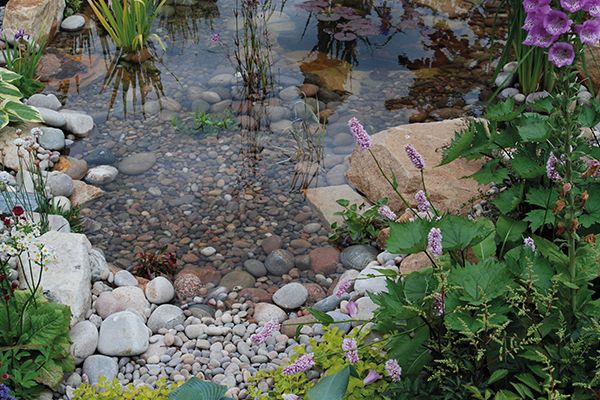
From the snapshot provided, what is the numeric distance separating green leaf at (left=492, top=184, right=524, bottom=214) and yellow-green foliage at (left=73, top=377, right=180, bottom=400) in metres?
1.29

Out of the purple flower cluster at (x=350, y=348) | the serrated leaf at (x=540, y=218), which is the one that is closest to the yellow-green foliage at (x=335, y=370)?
the purple flower cluster at (x=350, y=348)

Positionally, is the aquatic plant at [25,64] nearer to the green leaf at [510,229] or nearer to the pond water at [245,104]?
the pond water at [245,104]

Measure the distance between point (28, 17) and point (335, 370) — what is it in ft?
12.1

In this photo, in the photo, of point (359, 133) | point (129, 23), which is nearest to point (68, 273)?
point (359, 133)

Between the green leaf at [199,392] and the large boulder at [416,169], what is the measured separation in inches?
59.9

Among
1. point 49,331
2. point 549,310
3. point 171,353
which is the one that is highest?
point 549,310

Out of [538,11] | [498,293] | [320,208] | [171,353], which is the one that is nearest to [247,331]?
[171,353]

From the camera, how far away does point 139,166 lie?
14.4ft

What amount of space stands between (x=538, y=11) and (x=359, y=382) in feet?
4.08

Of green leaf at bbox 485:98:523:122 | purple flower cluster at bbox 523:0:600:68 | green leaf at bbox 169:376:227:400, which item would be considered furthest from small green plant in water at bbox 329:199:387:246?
purple flower cluster at bbox 523:0:600:68

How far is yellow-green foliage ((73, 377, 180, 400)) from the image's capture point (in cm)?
274

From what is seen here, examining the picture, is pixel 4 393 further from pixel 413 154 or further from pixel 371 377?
pixel 413 154

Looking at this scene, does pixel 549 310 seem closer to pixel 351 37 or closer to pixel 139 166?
pixel 139 166

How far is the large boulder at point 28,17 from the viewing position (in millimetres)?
5305
